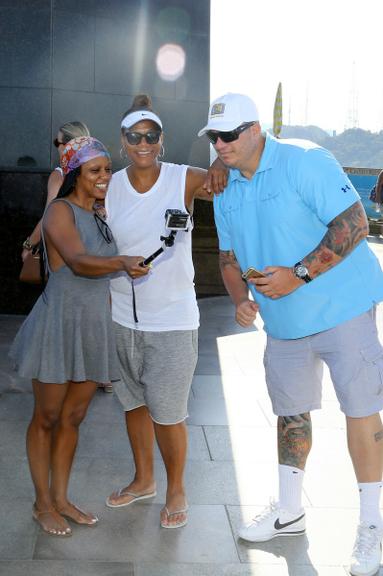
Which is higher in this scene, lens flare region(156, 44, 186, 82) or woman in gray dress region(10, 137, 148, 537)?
lens flare region(156, 44, 186, 82)

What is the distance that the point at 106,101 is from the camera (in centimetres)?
1170

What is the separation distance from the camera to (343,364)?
3842 millimetres

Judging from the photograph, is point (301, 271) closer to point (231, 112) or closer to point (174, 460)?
point (231, 112)

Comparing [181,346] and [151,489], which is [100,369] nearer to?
[181,346]

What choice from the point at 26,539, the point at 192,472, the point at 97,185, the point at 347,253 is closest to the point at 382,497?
the point at 192,472

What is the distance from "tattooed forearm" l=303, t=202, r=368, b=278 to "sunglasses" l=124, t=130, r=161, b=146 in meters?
0.98

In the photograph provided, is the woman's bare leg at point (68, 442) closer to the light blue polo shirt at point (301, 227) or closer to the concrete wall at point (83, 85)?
the light blue polo shirt at point (301, 227)

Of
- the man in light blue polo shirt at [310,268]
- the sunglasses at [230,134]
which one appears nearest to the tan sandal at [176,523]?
the man in light blue polo shirt at [310,268]

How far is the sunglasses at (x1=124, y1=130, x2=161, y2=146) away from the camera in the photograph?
13.6ft

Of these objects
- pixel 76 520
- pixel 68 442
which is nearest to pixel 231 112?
pixel 68 442

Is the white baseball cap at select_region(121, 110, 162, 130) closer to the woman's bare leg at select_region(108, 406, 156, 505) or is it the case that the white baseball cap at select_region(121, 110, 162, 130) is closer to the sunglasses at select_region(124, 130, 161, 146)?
the sunglasses at select_region(124, 130, 161, 146)

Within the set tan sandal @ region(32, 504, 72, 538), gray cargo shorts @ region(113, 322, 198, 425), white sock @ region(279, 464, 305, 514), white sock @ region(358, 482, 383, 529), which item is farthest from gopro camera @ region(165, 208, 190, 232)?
tan sandal @ region(32, 504, 72, 538)

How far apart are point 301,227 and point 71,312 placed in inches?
43.0

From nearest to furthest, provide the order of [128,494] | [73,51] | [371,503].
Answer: [371,503]
[128,494]
[73,51]
